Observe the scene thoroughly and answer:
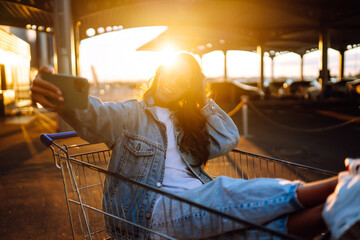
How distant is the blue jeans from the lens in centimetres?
154

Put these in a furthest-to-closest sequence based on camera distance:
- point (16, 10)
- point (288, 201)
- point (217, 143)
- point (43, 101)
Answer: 1. point (16, 10)
2. point (217, 143)
3. point (288, 201)
4. point (43, 101)

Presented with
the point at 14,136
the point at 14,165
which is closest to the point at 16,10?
the point at 14,136

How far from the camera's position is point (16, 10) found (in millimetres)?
10852

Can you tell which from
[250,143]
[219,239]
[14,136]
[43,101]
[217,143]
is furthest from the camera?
[14,136]

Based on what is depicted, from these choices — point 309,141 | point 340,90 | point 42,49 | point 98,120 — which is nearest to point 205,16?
point 340,90

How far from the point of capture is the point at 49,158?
20.9ft

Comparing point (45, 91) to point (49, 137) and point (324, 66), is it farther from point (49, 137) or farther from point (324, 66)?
point (324, 66)

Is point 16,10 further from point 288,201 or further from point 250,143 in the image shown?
point 288,201

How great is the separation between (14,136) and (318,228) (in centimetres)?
922

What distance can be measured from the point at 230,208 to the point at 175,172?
649mm

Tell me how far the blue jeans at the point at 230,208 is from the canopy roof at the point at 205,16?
9415 mm

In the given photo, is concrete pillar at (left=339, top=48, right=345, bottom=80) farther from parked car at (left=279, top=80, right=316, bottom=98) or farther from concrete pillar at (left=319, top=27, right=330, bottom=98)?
concrete pillar at (left=319, top=27, right=330, bottom=98)

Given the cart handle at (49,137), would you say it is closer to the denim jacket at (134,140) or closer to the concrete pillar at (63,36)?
the denim jacket at (134,140)

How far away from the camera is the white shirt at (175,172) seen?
6.92ft
